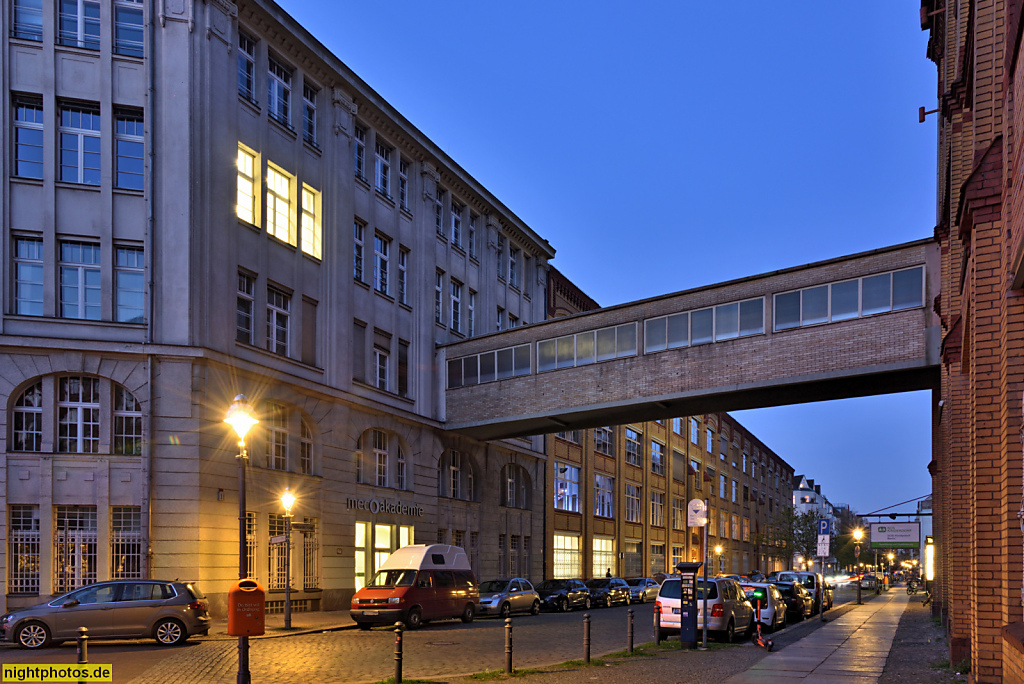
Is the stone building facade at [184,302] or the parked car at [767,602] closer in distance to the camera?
the stone building facade at [184,302]

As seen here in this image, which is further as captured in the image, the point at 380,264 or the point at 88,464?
the point at 380,264

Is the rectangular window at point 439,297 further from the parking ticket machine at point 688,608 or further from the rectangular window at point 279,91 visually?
the parking ticket machine at point 688,608

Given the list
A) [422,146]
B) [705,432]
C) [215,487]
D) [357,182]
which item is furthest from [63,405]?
[705,432]

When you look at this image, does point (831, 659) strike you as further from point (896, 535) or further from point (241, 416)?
point (896, 535)

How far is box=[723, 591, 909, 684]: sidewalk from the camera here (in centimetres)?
1669

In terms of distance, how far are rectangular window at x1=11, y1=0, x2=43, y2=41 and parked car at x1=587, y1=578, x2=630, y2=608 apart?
31.2 meters

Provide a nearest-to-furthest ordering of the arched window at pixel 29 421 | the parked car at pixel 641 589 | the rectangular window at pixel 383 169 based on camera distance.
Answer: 1. the arched window at pixel 29 421
2. the rectangular window at pixel 383 169
3. the parked car at pixel 641 589

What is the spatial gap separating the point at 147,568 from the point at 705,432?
2454 inches

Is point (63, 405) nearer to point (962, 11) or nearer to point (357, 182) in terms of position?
point (357, 182)

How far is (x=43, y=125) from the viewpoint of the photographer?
90.3ft

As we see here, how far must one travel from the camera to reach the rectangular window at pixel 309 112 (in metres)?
35.4

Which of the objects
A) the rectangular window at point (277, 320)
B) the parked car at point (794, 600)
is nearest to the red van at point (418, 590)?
the rectangular window at point (277, 320)

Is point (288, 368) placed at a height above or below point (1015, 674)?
above

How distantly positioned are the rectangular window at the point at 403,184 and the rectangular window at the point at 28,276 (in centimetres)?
1685
